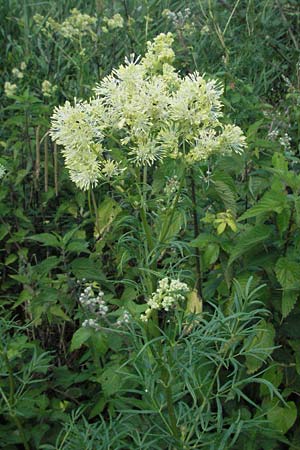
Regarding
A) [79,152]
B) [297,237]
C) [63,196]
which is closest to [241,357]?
[297,237]

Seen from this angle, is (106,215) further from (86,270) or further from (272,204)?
(272,204)

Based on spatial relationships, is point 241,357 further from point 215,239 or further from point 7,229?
point 7,229

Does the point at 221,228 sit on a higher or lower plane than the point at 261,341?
higher

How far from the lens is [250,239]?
2775 mm

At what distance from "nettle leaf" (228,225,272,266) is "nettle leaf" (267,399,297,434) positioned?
0.54 meters

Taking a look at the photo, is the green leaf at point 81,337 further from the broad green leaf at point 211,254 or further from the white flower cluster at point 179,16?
the white flower cluster at point 179,16

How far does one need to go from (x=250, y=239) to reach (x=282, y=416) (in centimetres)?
65

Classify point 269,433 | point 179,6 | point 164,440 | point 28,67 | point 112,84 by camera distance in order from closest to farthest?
point 112,84 → point 164,440 → point 269,433 → point 28,67 → point 179,6

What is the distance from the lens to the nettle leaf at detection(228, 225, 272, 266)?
2770 millimetres

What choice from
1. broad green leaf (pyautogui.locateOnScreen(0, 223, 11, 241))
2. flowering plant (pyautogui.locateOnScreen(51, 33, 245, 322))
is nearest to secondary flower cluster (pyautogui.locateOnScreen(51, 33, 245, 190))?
flowering plant (pyautogui.locateOnScreen(51, 33, 245, 322))

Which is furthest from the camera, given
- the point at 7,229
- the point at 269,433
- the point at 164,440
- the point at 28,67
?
the point at 28,67

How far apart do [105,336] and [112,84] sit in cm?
101

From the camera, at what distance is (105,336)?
287 cm

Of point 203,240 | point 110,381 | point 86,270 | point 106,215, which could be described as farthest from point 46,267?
point 203,240
